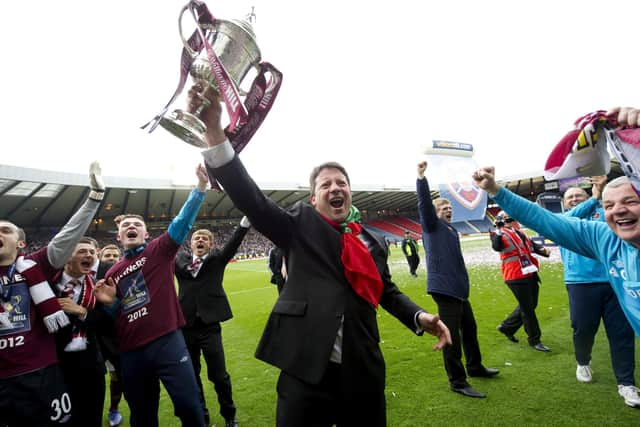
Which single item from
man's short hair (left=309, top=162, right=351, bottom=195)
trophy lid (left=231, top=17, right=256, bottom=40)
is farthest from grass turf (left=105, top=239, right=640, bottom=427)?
trophy lid (left=231, top=17, right=256, bottom=40)

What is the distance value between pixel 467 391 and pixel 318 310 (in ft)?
9.54

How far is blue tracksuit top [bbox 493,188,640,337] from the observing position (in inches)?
75.2

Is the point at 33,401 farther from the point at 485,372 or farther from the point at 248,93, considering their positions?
the point at 485,372

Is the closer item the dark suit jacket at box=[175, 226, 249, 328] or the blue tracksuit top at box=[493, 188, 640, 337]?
the blue tracksuit top at box=[493, 188, 640, 337]

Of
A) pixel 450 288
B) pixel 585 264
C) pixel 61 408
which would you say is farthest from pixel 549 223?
pixel 61 408

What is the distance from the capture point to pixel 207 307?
369 cm

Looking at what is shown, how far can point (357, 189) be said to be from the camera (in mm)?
42250

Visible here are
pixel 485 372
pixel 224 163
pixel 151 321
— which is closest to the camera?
pixel 224 163

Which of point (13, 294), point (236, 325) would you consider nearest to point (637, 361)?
point (13, 294)

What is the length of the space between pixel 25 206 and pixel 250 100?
3725cm

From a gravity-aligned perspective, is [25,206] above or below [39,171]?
below

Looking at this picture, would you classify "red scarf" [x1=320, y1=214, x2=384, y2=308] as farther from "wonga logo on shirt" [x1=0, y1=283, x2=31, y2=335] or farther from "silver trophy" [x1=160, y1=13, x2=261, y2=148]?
"wonga logo on shirt" [x1=0, y1=283, x2=31, y2=335]

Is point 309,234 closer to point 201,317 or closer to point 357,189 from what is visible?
point 201,317

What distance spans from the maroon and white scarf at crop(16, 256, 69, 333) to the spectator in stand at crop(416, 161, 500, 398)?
3.40 meters
